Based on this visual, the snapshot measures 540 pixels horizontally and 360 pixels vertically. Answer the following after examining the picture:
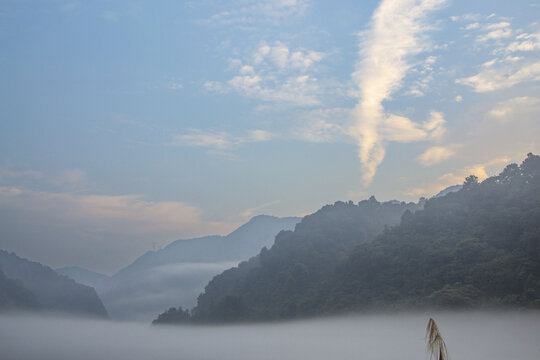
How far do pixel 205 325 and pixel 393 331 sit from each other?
54973mm

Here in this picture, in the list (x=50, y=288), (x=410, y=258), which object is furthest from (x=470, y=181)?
(x=50, y=288)

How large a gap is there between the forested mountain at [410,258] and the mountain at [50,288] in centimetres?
7598

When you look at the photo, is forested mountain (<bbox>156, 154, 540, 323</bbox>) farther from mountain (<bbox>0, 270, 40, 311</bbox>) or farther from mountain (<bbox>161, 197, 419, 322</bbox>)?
mountain (<bbox>0, 270, 40, 311</bbox>)

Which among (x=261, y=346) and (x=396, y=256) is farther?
(x=261, y=346)

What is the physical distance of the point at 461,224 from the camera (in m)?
64.9

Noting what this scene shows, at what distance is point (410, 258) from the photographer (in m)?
65.4

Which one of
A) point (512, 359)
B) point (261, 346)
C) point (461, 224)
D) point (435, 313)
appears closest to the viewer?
point (512, 359)

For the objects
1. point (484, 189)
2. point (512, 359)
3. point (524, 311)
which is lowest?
point (512, 359)

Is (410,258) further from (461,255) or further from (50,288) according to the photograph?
(50,288)

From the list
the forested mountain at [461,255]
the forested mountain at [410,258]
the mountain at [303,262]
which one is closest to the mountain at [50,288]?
the mountain at [303,262]

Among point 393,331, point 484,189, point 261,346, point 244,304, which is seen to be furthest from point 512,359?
point 244,304

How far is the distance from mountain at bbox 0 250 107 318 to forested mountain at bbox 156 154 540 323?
249ft

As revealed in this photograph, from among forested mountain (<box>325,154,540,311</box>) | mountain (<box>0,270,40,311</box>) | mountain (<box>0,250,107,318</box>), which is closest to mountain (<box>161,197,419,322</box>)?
forested mountain (<box>325,154,540,311</box>)

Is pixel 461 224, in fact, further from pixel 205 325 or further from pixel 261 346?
pixel 205 325
